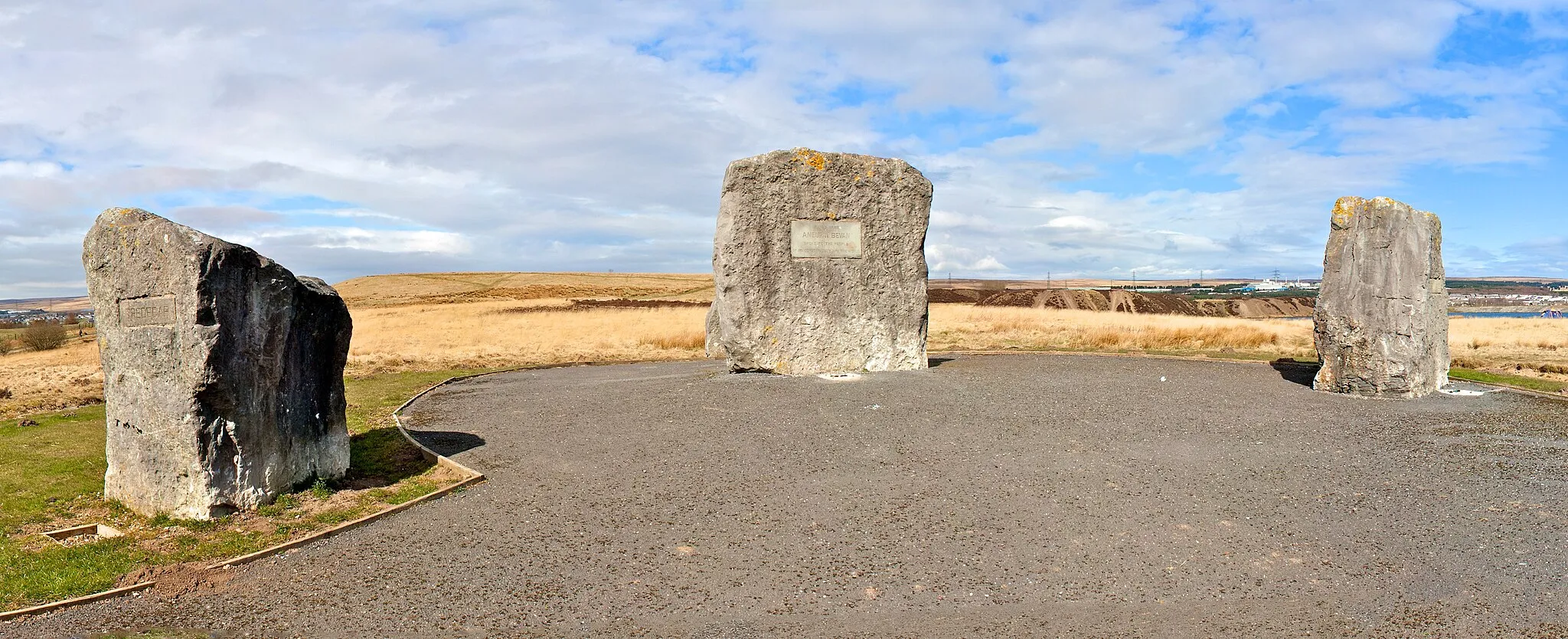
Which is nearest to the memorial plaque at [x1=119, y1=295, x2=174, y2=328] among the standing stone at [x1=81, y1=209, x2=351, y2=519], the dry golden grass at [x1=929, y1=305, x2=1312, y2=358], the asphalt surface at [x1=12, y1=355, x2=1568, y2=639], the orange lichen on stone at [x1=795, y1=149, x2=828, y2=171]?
the standing stone at [x1=81, y1=209, x2=351, y2=519]

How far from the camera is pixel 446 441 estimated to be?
34.9ft

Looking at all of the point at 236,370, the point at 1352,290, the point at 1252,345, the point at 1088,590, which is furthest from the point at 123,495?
the point at 1252,345

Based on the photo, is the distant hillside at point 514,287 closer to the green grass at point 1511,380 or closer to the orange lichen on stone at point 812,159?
the orange lichen on stone at point 812,159

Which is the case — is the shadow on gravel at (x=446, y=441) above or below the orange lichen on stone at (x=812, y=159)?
below

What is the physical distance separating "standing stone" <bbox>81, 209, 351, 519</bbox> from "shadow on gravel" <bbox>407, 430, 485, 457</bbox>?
81.7 inches

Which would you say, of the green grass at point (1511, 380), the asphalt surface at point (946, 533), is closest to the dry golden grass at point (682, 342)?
the green grass at point (1511, 380)

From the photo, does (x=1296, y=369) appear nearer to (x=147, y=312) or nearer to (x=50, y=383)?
(x=147, y=312)

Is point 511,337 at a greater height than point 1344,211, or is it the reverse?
point 1344,211

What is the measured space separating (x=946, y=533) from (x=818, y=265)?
8339 mm

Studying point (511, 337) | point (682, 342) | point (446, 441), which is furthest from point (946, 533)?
point (511, 337)

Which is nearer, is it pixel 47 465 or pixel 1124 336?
pixel 47 465

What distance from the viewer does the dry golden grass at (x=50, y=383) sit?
14.0 metres

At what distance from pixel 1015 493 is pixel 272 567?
5899 mm

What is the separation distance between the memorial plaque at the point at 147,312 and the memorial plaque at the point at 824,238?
905 centimetres
